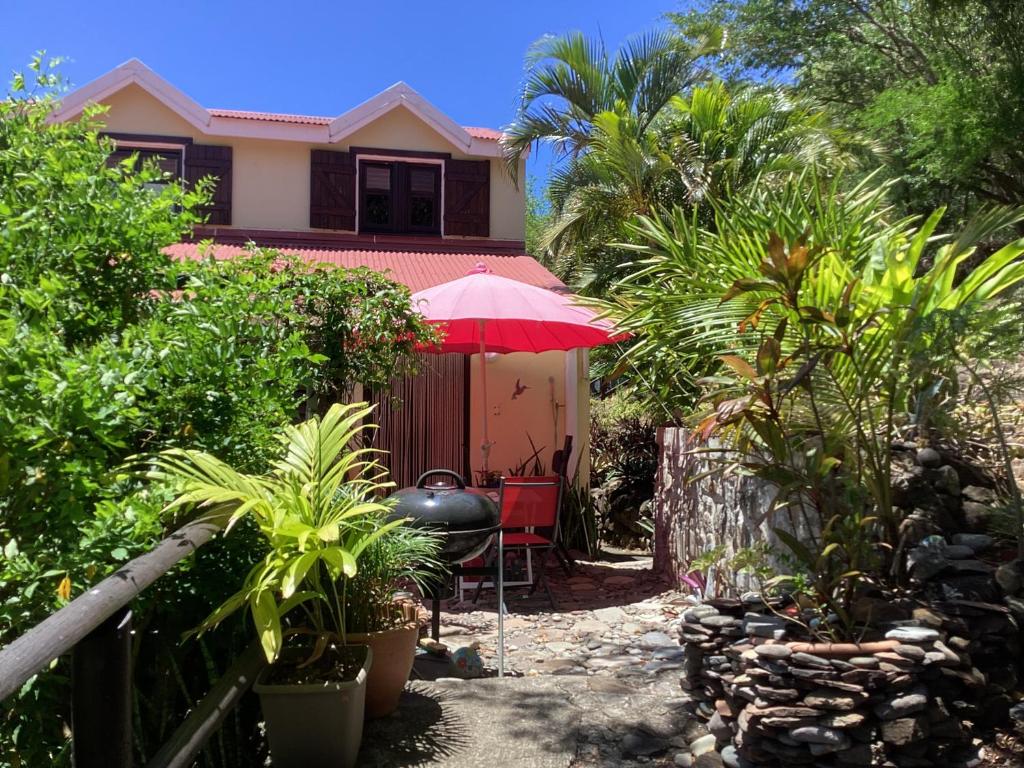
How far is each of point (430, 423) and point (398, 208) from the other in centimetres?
347

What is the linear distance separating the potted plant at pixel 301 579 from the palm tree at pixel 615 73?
→ 8558 mm

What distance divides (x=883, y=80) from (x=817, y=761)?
13313 millimetres

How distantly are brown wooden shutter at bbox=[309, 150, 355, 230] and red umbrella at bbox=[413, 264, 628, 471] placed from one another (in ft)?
14.1

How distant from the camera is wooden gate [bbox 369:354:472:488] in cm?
1055

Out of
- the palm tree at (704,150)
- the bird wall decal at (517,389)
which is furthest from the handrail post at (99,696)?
the bird wall decal at (517,389)

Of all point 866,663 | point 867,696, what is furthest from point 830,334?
point 867,696

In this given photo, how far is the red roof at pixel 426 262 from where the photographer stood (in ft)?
34.3

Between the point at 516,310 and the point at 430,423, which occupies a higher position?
the point at 516,310

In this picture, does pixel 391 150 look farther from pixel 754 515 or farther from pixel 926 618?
pixel 926 618

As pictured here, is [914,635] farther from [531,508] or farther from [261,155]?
[261,155]

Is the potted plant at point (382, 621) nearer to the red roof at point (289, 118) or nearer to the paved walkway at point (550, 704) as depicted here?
the paved walkway at point (550, 704)

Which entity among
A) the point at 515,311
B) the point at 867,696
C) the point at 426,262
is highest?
the point at 426,262

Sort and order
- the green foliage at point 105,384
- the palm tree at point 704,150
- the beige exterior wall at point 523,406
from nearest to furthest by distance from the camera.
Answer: the green foliage at point 105,384, the palm tree at point 704,150, the beige exterior wall at point 523,406

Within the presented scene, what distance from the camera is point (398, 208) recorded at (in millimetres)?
12180
